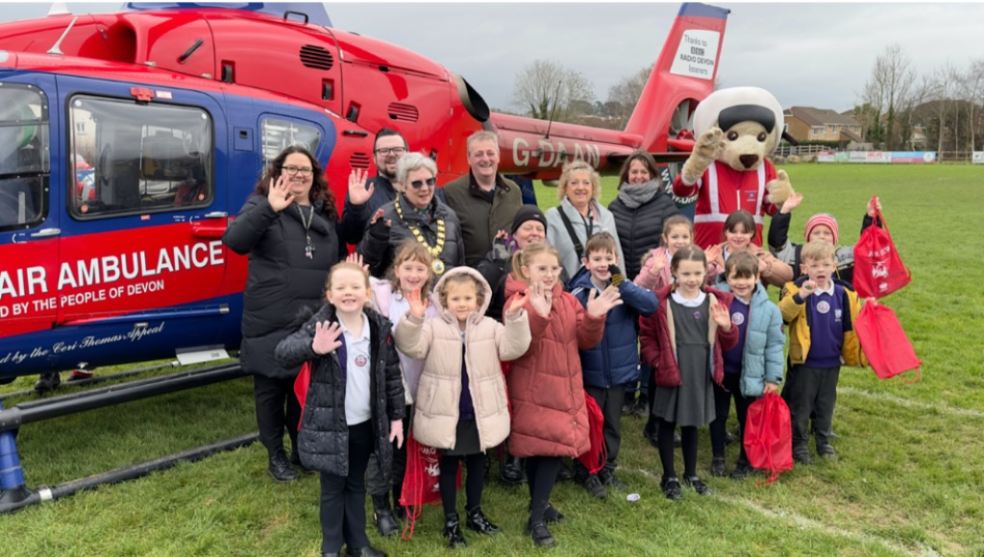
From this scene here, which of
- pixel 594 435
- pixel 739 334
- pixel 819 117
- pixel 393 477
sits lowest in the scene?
pixel 393 477

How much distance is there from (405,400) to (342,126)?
8.47 ft

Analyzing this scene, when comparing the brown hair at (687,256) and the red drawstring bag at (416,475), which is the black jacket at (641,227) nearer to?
the brown hair at (687,256)

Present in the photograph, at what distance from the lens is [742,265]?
13.9ft

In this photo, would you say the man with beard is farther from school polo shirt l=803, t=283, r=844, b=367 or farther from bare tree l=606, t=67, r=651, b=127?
bare tree l=606, t=67, r=651, b=127

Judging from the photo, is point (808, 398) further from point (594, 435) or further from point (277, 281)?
point (277, 281)

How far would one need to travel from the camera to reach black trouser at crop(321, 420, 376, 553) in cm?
328

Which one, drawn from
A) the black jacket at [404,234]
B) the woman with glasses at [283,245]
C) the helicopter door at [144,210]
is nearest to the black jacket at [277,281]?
the woman with glasses at [283,245]

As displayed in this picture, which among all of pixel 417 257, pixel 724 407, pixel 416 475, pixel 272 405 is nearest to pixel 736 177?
pixel 724 407

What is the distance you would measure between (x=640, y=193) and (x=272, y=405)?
2.66 meters

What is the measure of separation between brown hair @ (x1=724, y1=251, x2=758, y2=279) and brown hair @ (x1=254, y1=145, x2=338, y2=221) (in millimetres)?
2349

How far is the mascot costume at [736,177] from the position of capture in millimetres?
5320

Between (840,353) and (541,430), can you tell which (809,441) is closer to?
(840,353)

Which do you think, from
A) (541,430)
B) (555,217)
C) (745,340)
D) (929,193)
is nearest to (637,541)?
(541,430)

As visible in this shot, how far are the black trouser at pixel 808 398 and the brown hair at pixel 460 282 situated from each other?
2.42 meters
